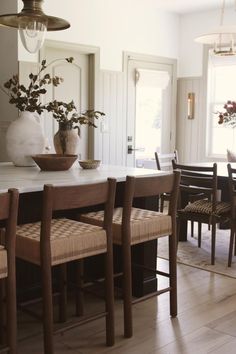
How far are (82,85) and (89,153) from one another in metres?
0.86

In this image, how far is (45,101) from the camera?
557 cm

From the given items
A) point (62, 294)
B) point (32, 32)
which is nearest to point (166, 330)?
point (62, 294)

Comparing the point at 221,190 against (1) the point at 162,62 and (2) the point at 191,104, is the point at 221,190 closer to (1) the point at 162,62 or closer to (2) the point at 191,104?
(2) the point at 191,104

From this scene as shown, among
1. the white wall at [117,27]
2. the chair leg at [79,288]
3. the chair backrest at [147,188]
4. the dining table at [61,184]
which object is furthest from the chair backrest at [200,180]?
the white wall at [117,27]

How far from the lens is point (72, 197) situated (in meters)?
2.31

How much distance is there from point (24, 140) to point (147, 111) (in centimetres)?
376

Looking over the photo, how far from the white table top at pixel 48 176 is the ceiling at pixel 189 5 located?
12.1ft

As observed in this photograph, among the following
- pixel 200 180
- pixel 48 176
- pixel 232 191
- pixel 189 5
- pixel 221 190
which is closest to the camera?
pixel 48 176

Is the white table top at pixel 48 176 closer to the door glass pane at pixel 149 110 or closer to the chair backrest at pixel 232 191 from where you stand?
the chair backrest at pixel 232 191

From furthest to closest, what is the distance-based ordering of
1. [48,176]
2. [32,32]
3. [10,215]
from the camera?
[32,32] → [48,176] → [10,215]

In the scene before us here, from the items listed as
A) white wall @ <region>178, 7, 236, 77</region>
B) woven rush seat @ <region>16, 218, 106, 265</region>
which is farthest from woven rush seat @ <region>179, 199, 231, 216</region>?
white wall @ <region>178, 7, 236, 77</region>

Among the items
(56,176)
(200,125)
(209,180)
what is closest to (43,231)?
(56,176)

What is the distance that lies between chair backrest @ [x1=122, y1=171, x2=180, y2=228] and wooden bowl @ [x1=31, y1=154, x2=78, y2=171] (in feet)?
1.96

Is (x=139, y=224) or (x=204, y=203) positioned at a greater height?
(x=139, y=224)
